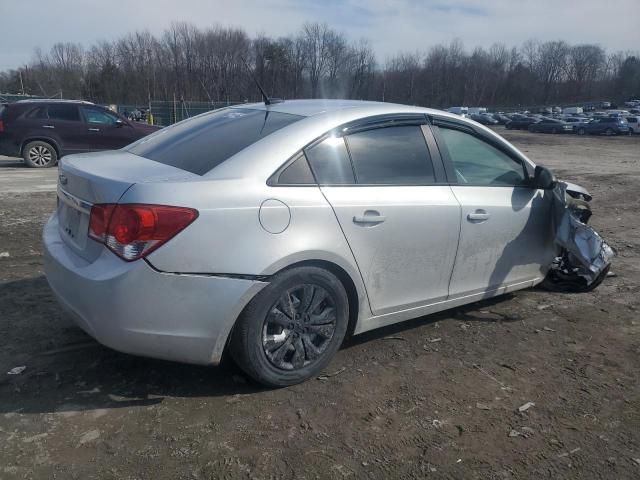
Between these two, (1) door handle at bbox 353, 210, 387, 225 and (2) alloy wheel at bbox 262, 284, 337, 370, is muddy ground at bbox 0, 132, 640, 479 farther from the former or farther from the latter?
(1) door handle at bbox 353, 210, 387, 225

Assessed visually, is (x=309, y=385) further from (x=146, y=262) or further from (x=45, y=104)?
(x=45, y=104)

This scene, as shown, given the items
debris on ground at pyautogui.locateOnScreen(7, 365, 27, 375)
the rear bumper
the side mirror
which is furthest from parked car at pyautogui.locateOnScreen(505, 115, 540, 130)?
debris on ground at pyautogui.locateOnScreen(7, 365, 27, 375)

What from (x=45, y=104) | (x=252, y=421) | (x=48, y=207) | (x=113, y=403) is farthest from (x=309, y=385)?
(x=45, y=104)

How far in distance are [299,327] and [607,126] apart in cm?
5073

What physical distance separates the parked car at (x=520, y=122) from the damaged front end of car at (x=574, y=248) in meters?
57.3

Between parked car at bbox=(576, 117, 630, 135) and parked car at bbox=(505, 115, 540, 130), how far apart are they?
31.6 feet

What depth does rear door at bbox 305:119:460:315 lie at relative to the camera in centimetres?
330

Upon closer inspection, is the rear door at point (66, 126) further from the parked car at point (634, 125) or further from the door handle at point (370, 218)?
the parked car at point (634, 125)

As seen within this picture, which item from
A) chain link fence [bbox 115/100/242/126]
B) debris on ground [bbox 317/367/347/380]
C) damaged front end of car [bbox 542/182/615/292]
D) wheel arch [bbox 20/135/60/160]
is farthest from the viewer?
chain link fence [bbox 115/100/242/126]

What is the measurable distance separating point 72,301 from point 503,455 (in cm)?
233

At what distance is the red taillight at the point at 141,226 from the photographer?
272 centimetres

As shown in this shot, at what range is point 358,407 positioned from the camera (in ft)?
10.1

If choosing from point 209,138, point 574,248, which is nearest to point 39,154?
point 209,138

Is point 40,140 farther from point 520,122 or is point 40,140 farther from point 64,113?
point 520,122
